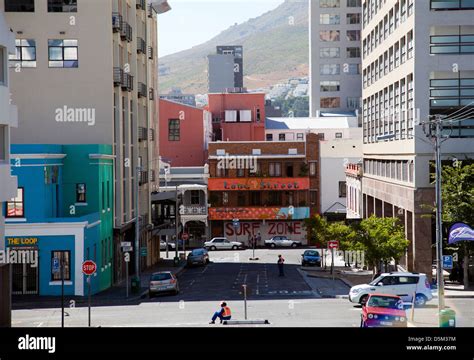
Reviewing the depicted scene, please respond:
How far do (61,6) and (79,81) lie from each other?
5.54m

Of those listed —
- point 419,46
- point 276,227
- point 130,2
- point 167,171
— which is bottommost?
point 276,227

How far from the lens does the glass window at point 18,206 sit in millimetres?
34781

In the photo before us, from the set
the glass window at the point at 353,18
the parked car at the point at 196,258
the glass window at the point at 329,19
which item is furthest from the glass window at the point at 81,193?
the glass window at the point at 329,19

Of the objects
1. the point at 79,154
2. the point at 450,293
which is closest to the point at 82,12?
the point at 79,154

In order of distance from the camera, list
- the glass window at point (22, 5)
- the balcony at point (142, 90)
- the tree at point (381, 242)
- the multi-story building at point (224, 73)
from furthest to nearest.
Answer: the multi-story building at point (224, 73), the balcony at point (142, 90), the tree at point (381, 242), the glass window at point (22, 5)

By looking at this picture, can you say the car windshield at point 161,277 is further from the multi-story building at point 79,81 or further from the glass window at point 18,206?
the glass window at point 18,206

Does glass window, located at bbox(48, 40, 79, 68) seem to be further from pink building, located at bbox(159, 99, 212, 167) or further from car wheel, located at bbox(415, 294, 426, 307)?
pink building, located at bbox(159, 99, 212, 167)

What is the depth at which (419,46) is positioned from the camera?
3997 centimetres

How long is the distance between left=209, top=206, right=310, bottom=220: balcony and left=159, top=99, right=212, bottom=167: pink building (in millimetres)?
10135

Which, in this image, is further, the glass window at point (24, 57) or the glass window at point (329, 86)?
the glass window at point (329, 86)

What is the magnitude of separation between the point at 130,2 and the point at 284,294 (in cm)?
2264

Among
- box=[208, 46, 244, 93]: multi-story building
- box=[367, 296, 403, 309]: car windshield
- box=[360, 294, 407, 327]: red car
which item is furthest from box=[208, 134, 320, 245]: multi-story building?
box=[360, 294, 407, 327]: red car

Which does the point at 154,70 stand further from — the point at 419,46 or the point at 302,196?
the point at 419,46

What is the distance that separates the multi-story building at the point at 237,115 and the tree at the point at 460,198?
6144 cm
